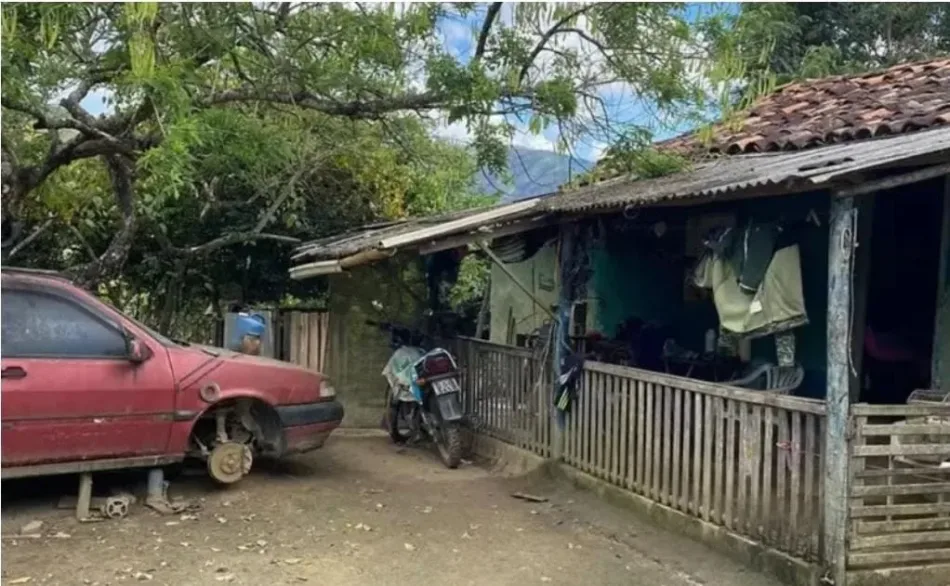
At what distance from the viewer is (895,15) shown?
1594cm

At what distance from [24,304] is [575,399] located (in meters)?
4.56

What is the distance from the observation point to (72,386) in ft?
21.0

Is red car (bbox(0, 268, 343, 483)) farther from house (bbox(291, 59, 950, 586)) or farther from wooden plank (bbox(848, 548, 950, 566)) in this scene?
wooden plank (bbox(848, 548, 950, 566))

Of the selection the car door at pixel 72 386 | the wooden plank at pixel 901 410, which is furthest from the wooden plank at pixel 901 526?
the car door at pixel 72 386

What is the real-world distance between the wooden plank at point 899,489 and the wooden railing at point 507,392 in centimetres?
362

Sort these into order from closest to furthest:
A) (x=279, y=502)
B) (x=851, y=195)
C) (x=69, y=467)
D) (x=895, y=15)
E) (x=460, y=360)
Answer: (x=851, y=195) < (x=69, y=467) < (x=279, y=502) < (x=460, y=360) < (x=895, y=15)

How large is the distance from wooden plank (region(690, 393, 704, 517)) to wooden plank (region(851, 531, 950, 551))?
1.35 metres

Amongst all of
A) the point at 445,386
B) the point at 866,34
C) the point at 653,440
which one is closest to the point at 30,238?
the point at 445,386

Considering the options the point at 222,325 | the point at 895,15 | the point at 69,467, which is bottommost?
the point at 69,467

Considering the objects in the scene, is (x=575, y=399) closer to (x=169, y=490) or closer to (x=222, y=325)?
(x=169, y=490)

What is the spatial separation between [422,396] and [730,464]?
13.2 feet

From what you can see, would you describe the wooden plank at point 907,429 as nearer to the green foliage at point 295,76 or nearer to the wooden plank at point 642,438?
the wooden plank at point 642,438

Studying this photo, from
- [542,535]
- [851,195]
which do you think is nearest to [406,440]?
[542,535]

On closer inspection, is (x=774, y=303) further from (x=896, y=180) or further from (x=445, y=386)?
(x=445, y=386)
